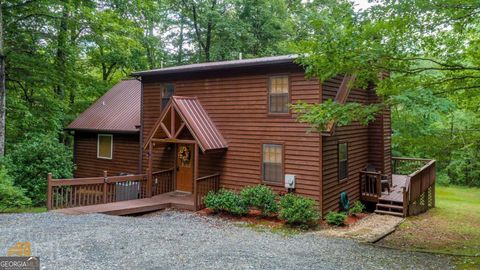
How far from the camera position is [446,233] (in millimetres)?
Answer: 10516

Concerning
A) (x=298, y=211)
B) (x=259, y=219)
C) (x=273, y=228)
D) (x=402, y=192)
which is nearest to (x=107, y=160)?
(x=259, y=219)

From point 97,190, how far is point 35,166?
8.60ft

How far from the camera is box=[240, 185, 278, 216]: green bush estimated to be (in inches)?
426

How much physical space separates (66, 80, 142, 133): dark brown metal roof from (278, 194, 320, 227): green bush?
7465mm

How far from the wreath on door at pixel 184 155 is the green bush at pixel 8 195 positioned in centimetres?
512

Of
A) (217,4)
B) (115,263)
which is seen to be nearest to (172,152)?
(115,263)

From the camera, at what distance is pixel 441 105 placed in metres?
7.00

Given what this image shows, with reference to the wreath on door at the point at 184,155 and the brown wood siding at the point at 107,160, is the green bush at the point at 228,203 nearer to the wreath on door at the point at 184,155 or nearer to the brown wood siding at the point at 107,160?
the wreath on door at the point at 184,155

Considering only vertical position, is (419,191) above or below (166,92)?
below

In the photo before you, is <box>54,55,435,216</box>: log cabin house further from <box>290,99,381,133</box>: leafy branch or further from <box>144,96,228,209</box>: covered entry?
<box>290,99,381,133</box>: leafy branch

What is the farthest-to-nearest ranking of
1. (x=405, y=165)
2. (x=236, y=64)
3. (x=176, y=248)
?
(x=405, y=165) < (x=236, y=64) < (x=176, y=248)

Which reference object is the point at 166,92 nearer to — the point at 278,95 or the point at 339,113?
the point at 278,95

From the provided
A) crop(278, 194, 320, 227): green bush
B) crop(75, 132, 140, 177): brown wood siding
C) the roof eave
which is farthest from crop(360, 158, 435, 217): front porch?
crop(75, 132, 140, 177): brown wood siding

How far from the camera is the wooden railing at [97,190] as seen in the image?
34.4ft
